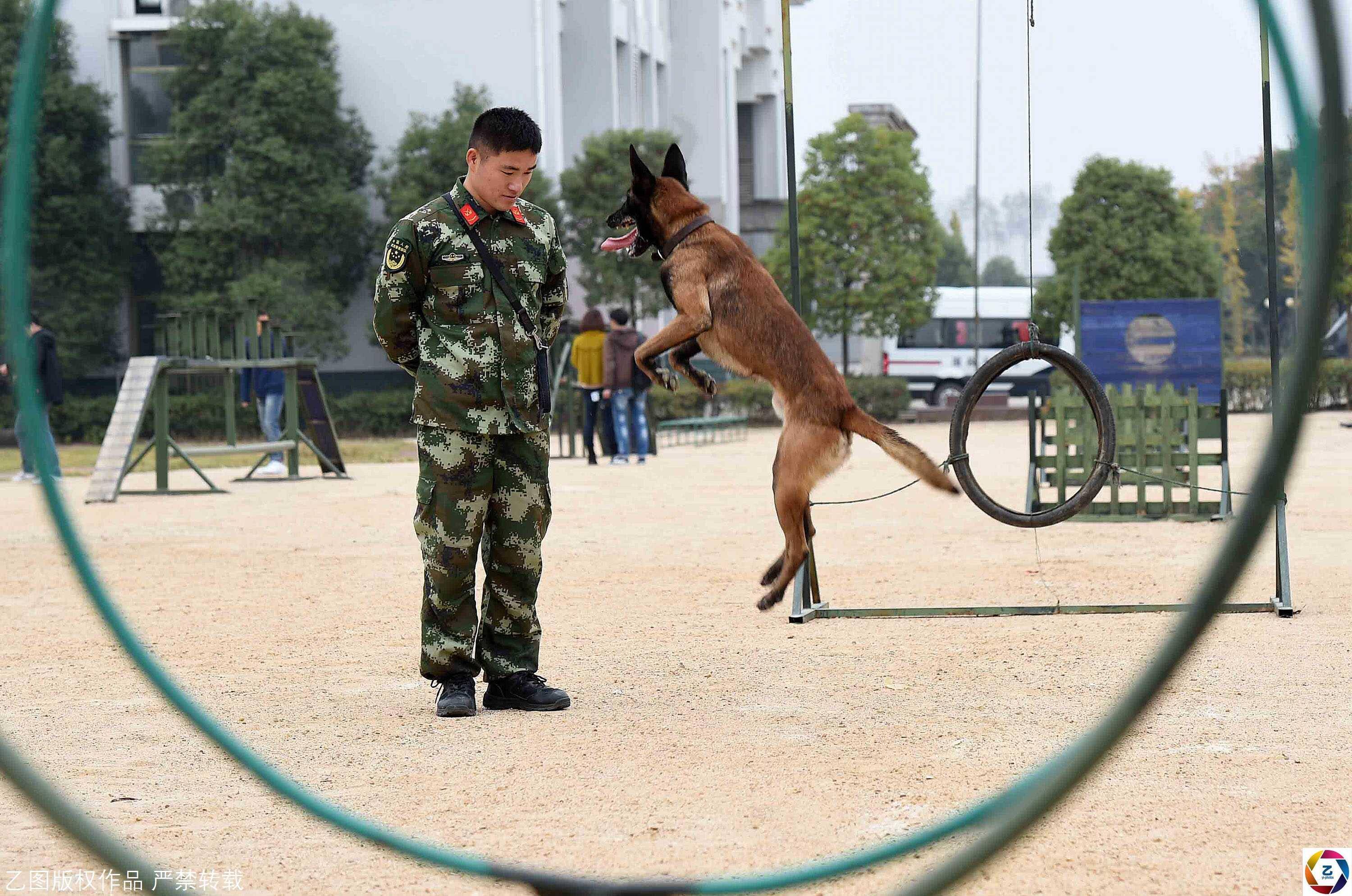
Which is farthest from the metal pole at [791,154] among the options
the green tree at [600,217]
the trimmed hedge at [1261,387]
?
the trimmed hedge at [1261,387]

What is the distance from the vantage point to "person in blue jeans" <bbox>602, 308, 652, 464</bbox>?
1894 centimetres

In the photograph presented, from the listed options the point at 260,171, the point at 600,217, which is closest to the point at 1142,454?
the point at 600,217

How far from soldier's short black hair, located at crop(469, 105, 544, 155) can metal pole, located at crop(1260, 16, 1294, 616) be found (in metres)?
3.73

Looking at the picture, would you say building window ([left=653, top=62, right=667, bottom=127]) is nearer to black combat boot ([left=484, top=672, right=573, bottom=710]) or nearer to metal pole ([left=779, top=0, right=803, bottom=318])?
metal pole ([left=779, top=0, right=803, bottom=318])

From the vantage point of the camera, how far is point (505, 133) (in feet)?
17.0

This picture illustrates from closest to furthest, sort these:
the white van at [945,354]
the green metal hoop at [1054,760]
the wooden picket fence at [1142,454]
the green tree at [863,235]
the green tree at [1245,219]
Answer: the green metal hoop at [1054,760] → the wooden picket fence at [1142,454] → the green tree at [863,235] → the white van at [945,354] → the green tree at [1245,219]

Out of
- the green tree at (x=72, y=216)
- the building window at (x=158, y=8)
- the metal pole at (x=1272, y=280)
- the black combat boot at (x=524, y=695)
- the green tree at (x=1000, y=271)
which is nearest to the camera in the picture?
the black combat boot at (x=524, y=695)

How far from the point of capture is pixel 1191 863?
3.62 metres

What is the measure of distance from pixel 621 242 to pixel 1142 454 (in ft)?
23.9

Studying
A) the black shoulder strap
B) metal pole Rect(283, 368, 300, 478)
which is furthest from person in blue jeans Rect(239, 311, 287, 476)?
the black shoulder strap

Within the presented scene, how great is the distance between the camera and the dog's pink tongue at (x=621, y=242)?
5.18m

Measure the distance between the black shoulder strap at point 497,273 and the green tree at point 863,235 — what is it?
28376 mm

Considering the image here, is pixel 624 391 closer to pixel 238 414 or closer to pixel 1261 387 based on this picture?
pixel 238 414

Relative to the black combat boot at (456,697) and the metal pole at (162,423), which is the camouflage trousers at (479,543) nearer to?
the black combat boot at (456,697)
